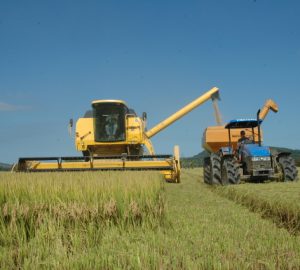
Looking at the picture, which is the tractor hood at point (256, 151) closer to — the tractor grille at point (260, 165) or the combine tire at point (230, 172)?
the tractor grille at point (260, 165)

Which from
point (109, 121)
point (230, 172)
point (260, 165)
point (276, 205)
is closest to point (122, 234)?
point (276, 205)

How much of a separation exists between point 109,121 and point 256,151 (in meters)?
5.68

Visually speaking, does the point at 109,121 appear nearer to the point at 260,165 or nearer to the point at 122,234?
the point at 260,165

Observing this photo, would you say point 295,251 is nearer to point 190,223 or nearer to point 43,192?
point 190,223

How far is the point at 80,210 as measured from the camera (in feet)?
14.9

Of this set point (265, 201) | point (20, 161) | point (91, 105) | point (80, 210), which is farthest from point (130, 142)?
point (80, 210)

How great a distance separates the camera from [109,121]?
1538 cm

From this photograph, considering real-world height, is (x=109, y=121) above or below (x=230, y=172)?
above

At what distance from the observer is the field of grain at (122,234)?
324 centimetres

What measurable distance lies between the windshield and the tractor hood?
190 inches

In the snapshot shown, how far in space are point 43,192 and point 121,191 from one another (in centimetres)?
94

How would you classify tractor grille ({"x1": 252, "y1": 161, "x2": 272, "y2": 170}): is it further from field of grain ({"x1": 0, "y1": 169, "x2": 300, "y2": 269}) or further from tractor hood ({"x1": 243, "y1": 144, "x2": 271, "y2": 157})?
field of grain ({"x1": 0, "y1": 169, "x2": 300, "y2": 269})

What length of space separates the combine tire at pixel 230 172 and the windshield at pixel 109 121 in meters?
4.66

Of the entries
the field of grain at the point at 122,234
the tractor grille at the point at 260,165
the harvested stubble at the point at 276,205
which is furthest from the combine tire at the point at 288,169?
the field of grain at the point at 122,234
